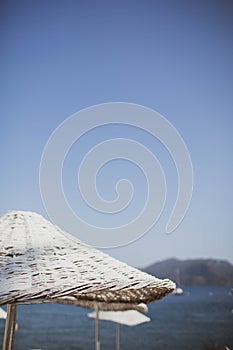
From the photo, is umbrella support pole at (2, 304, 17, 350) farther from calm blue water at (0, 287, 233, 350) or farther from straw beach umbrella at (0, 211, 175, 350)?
calm blue water at (0, 287, 233, 350)

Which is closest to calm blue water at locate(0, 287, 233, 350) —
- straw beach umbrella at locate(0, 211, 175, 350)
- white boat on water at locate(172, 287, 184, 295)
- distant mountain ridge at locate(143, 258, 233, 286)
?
distant mountain ridge at locate(143, 258, 233, 286)

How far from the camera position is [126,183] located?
2.25 meters

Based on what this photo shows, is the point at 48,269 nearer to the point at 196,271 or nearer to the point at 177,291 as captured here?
the point at 177,291

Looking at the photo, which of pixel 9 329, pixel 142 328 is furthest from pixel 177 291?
pixel 142 328

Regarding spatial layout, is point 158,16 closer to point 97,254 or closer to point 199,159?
point 199,159

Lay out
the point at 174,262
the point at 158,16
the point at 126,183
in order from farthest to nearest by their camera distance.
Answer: the point at 174,262
the point at 126,183
the point at 158,16

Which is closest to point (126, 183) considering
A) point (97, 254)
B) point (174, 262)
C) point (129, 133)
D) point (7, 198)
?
point (129, 133)

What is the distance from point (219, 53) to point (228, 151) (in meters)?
0.71

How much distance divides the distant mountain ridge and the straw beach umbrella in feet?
20.6

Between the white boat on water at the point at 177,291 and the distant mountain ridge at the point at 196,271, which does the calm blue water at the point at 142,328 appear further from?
the white boat on water at the point at 177,291

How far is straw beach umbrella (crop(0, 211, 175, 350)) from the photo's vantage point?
61 cm

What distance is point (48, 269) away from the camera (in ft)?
2.22

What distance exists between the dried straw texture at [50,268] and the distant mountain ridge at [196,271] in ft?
20.6

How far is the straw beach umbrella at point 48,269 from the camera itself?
0.61 meters
